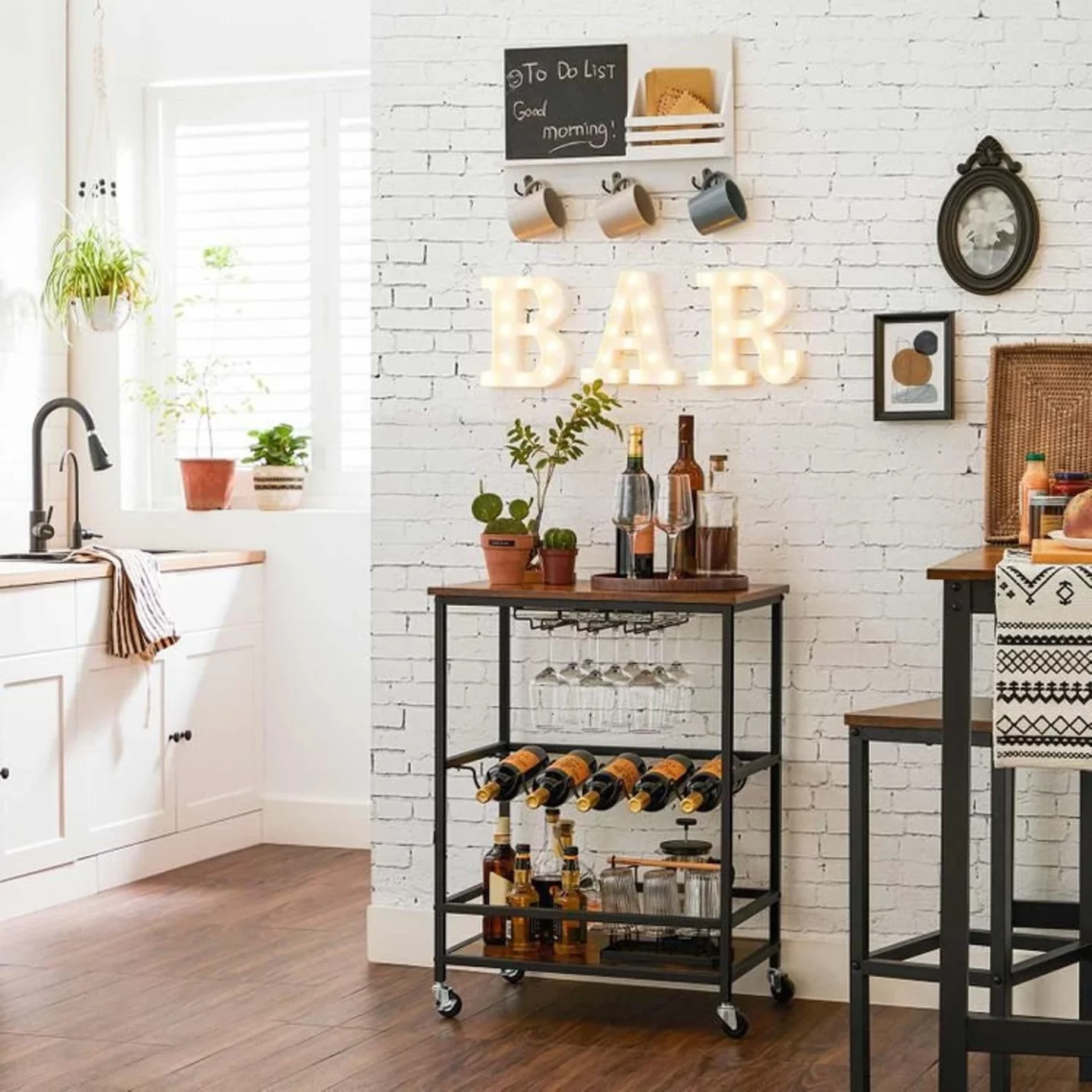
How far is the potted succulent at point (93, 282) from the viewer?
6.10m

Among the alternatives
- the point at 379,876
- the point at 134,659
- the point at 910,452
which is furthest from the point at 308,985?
the point at 910,452

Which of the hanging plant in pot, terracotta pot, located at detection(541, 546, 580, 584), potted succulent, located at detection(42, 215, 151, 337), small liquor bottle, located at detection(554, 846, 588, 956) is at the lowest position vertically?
small liquor bottle, located at detection(554, 846, 588, 956)

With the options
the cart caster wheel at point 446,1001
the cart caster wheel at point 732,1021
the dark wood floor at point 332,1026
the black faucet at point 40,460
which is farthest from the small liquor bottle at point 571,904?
the black faucet at point 40,460

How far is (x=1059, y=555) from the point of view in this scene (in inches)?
124

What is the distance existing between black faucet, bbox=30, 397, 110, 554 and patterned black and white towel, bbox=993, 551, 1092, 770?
11.2ft

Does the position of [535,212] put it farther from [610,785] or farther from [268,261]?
[268,261]

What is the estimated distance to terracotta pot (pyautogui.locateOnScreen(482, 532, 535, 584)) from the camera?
4363 millimetres

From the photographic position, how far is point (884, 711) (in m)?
3.63

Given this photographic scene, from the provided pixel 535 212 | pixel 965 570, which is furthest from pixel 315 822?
pixel 965 570

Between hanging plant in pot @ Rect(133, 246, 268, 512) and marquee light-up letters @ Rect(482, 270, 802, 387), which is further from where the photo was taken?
hanging plant in pot @ Rect(133, 246, 268, 512)

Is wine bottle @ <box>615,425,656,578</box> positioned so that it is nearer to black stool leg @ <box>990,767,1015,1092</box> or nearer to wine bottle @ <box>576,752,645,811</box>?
wine bottle @ <box>576,752,645,811</box>

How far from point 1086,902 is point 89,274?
378 centimetres

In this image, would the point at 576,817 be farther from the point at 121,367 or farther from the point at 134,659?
the point at 121,367

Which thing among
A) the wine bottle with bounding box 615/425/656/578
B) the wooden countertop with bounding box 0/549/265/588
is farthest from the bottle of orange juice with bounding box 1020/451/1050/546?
the wooden countertop with bounding box 0/549/265/588
